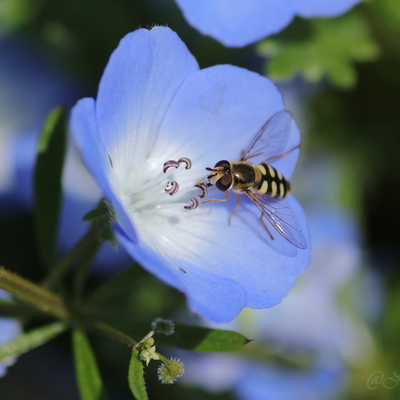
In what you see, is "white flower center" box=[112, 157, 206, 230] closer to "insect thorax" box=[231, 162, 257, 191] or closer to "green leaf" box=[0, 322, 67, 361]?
"insect thorax" box=[231, 162, 257, 191]

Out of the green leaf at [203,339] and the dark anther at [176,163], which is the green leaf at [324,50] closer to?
the dark anther at [176,163]

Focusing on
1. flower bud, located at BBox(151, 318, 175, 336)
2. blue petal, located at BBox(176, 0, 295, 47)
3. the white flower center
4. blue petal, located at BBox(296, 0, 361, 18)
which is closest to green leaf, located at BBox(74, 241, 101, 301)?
the white flower center

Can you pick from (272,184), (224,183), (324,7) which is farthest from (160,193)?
(324,7)

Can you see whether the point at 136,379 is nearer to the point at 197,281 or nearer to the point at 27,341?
the point at 197,281

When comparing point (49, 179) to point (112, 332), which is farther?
point (49, 179)

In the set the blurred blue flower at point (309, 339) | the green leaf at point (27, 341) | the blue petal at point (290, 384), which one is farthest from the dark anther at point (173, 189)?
the blue petal at point (290, 384)

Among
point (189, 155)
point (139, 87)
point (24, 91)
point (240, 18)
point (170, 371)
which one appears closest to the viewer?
point (170, 371)
